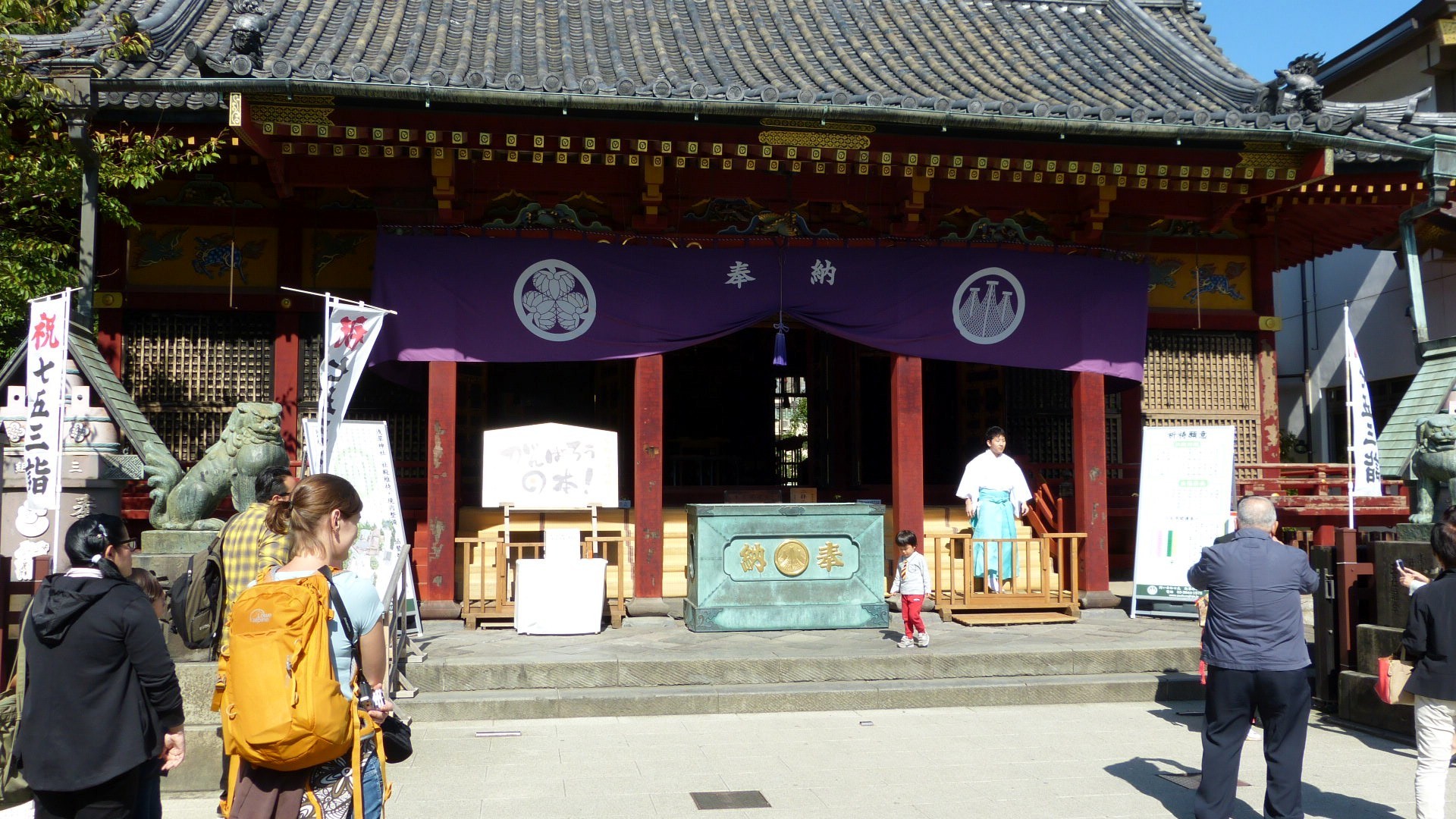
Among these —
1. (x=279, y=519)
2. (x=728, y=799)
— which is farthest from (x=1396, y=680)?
(x=279, y=519)

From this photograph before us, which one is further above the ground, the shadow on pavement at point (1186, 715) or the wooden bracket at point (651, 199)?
the wooden bracket at point (651, 199)

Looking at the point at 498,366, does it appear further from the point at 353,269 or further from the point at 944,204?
the point at 944,204

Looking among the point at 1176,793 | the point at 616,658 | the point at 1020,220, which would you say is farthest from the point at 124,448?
the point at 1020,220

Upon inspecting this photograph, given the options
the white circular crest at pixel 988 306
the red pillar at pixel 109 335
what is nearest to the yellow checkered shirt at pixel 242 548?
the red pillar at pixel 109 335

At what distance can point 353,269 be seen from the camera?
34.9 ft

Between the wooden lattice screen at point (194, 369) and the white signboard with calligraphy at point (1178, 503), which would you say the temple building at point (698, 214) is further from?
the white signboard with calligraphy at point (1178, 503)

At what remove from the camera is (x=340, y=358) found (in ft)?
26.3

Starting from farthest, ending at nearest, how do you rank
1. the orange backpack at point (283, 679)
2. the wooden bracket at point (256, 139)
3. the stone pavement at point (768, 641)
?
1. the wooden bracket at point (256, 139)
2. the stone pavement at point (768, 641)
3. the orange backpack at point (283, 679)

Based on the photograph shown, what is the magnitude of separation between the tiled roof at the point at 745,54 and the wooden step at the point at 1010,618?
13.8 ft

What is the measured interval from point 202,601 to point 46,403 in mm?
2481

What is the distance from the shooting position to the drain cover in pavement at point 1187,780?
5.72m

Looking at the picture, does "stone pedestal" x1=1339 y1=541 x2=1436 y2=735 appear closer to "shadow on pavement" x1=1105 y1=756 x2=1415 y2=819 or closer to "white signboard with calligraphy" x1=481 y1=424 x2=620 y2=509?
"shadow on pavement" x1=1105 y1=756 x2=1415 y2=819

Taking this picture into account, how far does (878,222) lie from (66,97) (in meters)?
6.65

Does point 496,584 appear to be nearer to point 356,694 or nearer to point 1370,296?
point 356,694
